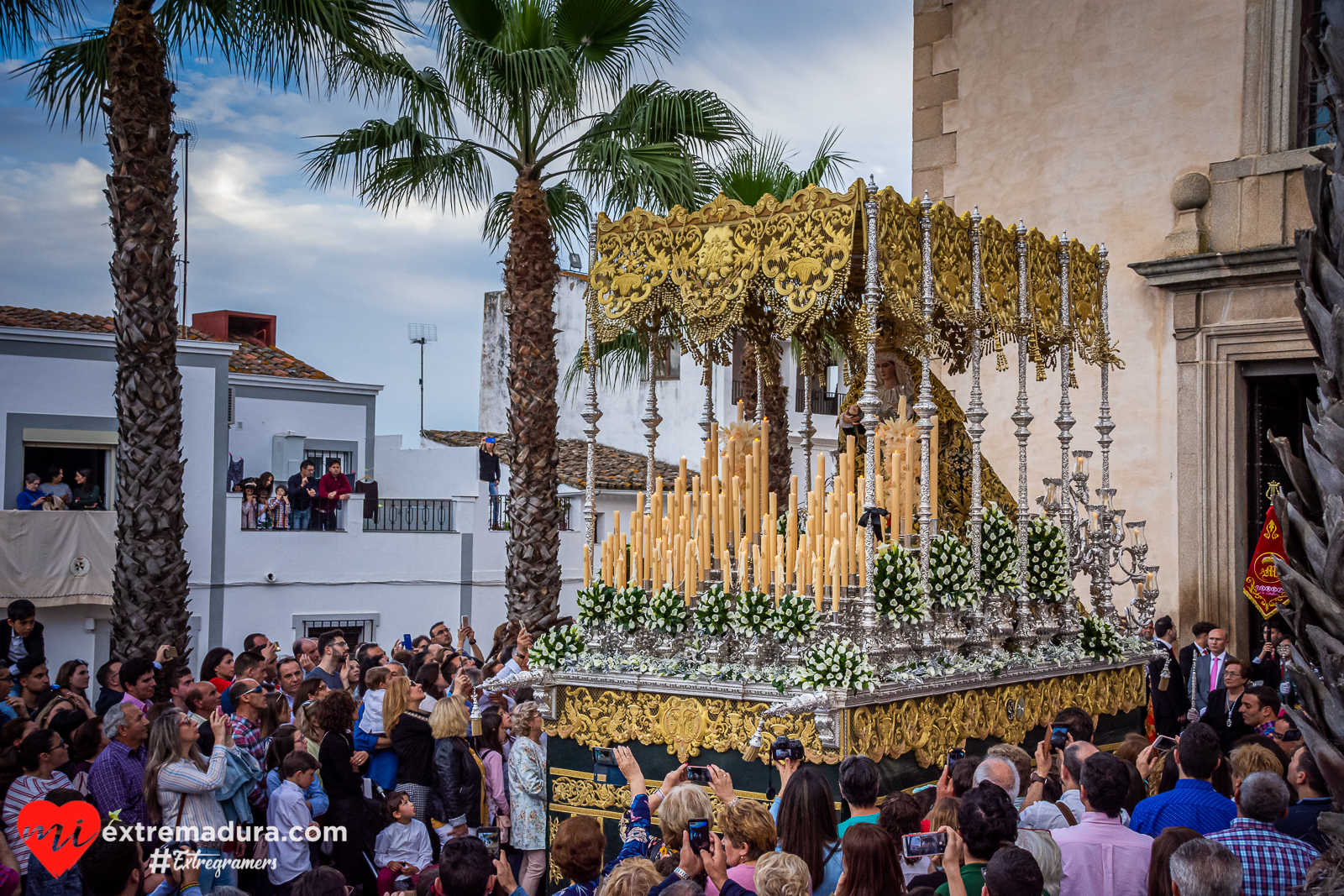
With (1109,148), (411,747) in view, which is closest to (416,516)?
(1109,148)

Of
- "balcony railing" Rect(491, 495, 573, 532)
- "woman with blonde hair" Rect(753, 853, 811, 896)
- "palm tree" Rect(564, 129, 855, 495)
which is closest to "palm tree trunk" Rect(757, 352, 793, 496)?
"palm tree" Rect(564, 129, 855, 495)

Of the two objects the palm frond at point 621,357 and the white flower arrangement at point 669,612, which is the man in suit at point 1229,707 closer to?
the white flower arrangement at point 669,612

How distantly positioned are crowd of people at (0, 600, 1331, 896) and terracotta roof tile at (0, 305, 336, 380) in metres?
8.37

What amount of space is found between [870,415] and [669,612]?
5.75 feet

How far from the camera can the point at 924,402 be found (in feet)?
25.2

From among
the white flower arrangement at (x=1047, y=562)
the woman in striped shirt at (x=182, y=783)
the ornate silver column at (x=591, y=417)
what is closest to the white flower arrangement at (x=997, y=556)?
the white flower arrangement at (x=1047, y=562)

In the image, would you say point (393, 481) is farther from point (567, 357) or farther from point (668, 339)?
point (668, 339)

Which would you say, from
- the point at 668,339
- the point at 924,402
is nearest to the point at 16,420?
the point at 668,339

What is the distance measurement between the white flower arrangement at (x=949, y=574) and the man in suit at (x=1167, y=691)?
107 inches

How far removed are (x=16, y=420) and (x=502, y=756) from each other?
1096cm

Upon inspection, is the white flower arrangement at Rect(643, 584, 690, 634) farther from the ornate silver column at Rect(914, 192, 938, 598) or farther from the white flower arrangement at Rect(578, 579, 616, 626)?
the ornate silver column at Rect(914, 192, 938, 598)

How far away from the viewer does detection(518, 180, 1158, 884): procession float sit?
718 cm

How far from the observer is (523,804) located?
24.4ft

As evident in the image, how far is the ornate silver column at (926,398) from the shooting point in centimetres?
753
